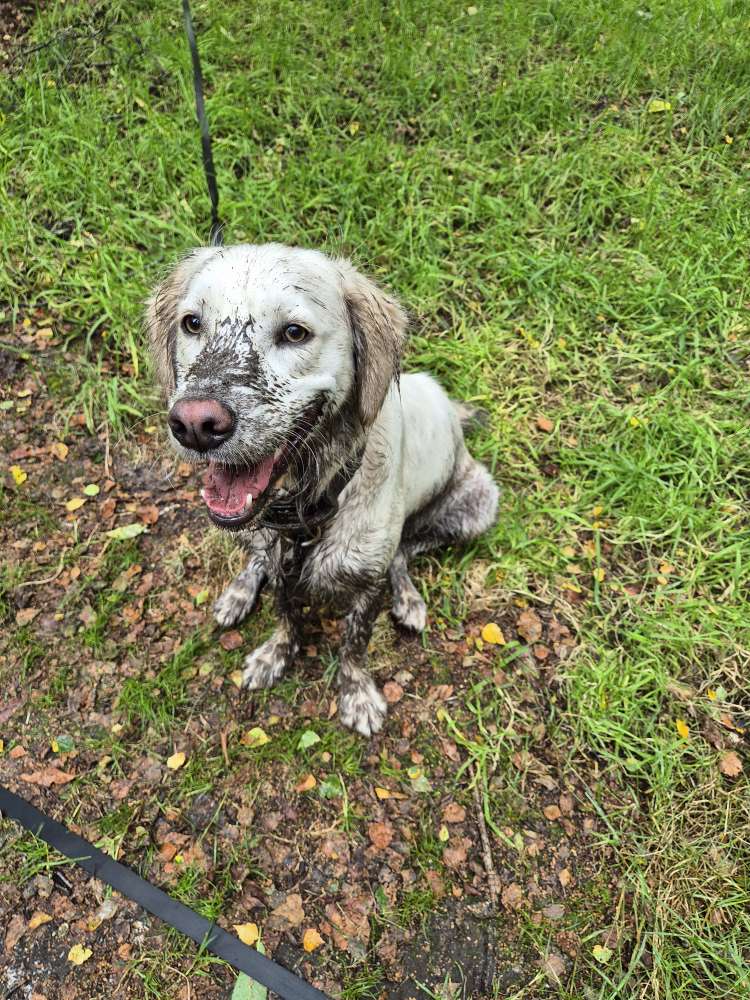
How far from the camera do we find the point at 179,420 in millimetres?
1790

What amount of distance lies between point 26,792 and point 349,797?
144 cm

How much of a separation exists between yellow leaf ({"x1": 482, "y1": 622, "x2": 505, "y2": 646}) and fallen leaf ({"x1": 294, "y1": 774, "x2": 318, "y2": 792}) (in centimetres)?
111

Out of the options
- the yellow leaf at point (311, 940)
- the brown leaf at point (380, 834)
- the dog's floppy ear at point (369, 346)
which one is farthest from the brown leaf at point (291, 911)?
the dog's floppy ear at point (369, 346)

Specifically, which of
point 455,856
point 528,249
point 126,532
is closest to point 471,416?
point 528,249

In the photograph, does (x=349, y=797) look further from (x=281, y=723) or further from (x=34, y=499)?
(x=34, y=499)

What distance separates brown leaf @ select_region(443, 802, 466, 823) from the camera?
9.50 ft

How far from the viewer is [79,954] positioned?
2537mm

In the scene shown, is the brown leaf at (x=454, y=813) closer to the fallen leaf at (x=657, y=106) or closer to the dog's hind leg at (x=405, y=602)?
the dog's hind leg at (x=405, y=602)

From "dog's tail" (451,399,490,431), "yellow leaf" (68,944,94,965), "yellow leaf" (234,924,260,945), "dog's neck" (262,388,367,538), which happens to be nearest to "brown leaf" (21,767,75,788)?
"yellow leaf" (68,944,94,965)

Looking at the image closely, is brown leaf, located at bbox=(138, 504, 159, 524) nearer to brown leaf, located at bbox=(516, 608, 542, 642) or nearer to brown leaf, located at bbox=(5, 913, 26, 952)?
brown leaf, located at bbox=(5, 913, 26, 952)

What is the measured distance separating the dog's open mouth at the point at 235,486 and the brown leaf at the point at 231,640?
1.47 m

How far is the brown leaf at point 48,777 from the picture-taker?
295 centimetres

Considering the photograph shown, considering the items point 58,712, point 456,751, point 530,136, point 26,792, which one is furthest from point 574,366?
point 26,792

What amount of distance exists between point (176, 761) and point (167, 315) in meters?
1.97
